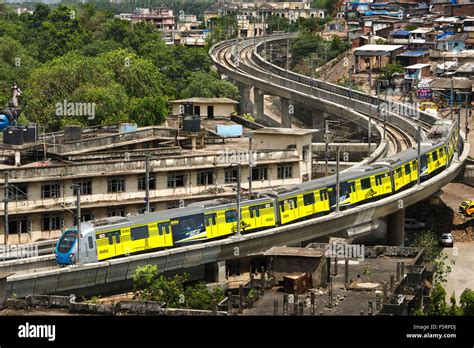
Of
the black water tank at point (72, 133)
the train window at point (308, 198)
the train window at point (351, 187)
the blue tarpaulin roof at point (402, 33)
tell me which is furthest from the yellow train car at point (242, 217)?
the blue tarpaulin roof at point (402, 33)

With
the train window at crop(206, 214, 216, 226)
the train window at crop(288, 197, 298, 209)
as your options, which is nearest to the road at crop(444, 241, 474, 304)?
the train window at crop(288, 197, 298, 209)

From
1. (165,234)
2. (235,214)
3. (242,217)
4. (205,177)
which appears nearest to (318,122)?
(205,177)

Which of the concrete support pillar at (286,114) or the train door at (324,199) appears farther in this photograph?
the concrete support pillar at (286,114)

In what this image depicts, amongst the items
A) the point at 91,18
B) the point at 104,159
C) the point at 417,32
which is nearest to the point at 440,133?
the point at 104,159

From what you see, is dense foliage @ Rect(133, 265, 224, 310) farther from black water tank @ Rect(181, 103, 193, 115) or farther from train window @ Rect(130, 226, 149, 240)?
black water tank @ Rect(181, 103, 193, 115)

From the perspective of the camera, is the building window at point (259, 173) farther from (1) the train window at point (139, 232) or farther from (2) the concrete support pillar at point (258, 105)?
(2) the concrete support pillar at point (258, 105)

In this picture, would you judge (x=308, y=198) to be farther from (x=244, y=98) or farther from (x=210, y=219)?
(x=244, y=98)

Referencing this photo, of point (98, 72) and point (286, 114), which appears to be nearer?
point (98, 72)
